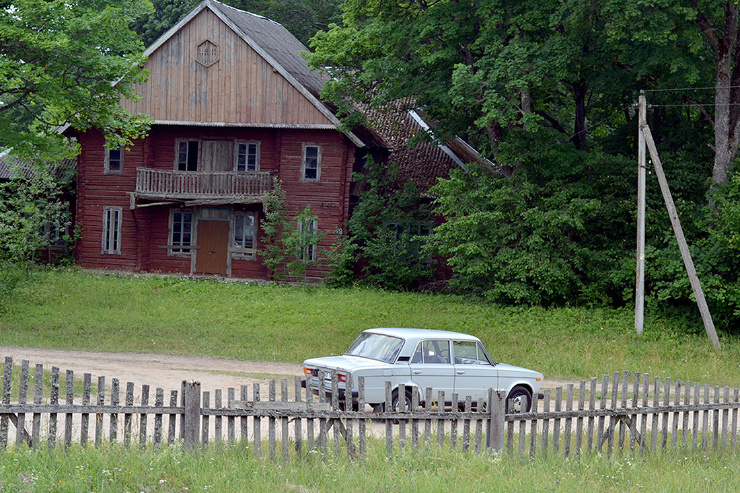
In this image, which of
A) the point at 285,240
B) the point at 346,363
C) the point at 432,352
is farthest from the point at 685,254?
the point at 285,240

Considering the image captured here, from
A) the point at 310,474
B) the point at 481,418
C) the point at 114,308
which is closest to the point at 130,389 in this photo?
the point at 310,474

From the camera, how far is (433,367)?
13.5 metres

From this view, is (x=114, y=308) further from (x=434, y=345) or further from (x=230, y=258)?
(x=434, y=345)

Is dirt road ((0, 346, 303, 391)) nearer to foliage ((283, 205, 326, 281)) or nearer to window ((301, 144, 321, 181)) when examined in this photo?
foliage ((283, 205, 326, 281))

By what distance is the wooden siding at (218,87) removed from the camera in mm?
31578

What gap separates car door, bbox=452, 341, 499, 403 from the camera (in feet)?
45.2

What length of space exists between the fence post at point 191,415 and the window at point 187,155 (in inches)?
1036

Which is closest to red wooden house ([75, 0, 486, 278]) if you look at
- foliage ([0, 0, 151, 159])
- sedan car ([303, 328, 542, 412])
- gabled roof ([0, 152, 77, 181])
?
gabled roof ([0, 152, 77, 181])

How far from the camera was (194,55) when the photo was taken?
31.8 metres

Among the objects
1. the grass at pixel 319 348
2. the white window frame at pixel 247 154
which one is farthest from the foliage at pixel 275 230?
the grass at pixel 319 348

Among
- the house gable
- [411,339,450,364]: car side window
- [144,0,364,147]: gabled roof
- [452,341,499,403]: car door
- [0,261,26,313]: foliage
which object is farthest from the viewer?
the house gable

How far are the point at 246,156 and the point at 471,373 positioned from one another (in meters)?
21.7

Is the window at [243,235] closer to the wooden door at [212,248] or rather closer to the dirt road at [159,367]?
the wooden door at [212,248]

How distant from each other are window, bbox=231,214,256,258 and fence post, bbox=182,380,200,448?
25267 millimetres
